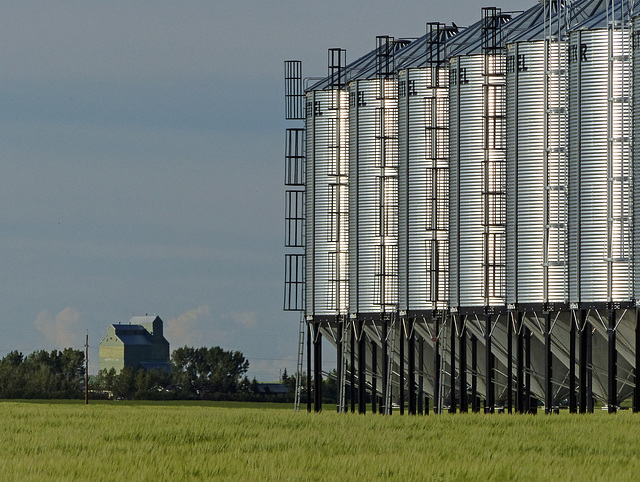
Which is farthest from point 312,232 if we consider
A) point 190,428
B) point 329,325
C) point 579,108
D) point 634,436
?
point 634,436

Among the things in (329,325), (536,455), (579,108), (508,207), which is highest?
(579,108)

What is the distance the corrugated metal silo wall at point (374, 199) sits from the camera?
76.7 m

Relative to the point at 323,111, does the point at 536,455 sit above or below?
below

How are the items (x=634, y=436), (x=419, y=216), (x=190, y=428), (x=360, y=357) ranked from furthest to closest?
1. (x=360, y=357)
2. (x=419, y=216)
3. (x=190, y=428)
4. (x=634, y=436)

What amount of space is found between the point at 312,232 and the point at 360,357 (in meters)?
8.30

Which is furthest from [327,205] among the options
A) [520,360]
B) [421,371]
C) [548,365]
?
[548,365]

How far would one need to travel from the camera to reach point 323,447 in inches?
1604

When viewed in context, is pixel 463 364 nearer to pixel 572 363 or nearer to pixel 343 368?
pixel 572 363

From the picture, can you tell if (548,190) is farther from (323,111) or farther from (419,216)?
(323,111)

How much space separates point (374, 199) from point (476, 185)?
1003cm

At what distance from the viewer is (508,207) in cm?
6594

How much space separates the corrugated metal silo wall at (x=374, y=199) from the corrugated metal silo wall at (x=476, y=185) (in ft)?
24.7

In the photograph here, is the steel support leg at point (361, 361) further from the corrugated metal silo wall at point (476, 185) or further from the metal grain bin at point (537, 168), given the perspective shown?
the metal grain bin at point (537, 168)

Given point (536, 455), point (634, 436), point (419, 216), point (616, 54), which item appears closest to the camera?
point (536, 455)
